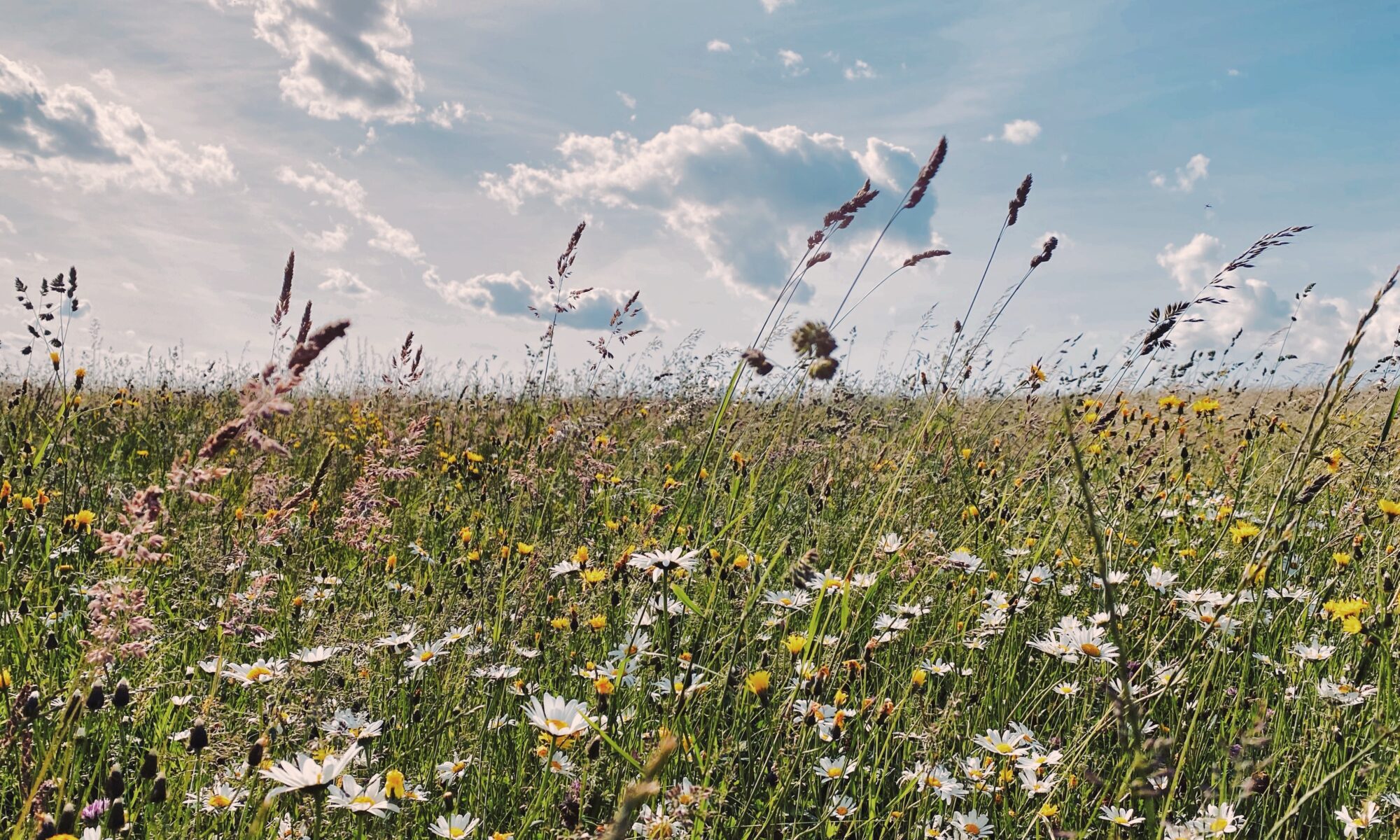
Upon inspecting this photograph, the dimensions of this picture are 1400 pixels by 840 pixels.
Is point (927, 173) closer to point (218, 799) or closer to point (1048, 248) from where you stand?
point (1048, 248)

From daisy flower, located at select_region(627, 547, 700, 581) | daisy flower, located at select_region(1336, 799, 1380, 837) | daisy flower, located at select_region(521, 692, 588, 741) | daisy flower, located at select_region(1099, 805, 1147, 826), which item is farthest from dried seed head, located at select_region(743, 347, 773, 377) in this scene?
daisy flower, located at select_region(1336, 799, 1380, 837)

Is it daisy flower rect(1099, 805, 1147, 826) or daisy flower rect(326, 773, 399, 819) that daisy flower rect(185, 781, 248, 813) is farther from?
daisy flower rect(1099, 805, 1147, 826)

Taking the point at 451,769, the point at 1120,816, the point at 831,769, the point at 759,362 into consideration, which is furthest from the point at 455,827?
the point at 1120,816

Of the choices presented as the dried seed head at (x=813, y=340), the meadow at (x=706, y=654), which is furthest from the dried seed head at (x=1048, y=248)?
the dried seed head at (x=813, y=340)

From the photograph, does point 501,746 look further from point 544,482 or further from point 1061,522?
point 1061,522

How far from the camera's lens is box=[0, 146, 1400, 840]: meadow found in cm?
126

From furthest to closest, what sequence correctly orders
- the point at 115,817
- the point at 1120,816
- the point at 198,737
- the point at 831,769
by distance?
the point at 831,769
the point at 1120,816
the point at 198,737
the point at 115,817

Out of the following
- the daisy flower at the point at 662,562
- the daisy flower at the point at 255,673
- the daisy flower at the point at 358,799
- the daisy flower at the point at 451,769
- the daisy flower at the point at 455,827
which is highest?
the daisy flower at the point at 662,562

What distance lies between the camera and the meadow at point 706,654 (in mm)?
1263

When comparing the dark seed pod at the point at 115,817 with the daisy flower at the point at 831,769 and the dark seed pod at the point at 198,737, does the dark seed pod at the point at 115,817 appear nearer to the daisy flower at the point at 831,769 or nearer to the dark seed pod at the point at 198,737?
the dark seed pod at the point at 198,737

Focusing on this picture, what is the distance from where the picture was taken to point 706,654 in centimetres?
187

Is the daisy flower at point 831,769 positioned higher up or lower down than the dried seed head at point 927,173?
lower down

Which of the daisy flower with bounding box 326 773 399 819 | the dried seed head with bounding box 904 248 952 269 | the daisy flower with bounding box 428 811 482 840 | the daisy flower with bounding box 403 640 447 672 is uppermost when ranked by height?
the dried seed head with bounding box 904 248 952 269

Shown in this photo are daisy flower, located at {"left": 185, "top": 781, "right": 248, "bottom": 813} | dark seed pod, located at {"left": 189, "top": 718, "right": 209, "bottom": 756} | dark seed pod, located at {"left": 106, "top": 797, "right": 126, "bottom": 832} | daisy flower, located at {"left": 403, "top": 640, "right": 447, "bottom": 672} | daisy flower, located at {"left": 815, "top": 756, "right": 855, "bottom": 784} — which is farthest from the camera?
daisy flower, located at {"left": 403, "top": 640, "right": 447, "bottom": 672}
